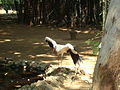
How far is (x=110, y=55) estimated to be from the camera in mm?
2869

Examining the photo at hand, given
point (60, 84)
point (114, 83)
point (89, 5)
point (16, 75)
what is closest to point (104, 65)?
point (114, 83)

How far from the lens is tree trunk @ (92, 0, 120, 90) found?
2.83 metres

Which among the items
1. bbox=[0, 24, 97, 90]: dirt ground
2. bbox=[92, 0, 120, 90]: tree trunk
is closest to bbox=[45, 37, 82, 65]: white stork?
bbox=[0, 24, 97, 90]: dirt ground

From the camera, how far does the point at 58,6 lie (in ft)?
55.8

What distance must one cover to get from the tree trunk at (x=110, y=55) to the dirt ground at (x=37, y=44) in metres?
3.11

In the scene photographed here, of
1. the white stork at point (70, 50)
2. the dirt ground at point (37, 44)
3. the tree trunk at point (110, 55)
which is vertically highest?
the tree trunk at point (110, 55)

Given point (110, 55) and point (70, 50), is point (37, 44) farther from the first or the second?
point (110, 55)

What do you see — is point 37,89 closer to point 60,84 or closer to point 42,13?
point 60,84

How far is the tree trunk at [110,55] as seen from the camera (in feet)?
9.30

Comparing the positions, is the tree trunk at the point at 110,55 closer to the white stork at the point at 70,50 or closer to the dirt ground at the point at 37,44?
the dirt ground at the point at 37,44

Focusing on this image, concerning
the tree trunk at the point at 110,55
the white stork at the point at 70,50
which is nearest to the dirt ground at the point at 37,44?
the white stork at the point at 70,50

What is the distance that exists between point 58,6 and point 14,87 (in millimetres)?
11187

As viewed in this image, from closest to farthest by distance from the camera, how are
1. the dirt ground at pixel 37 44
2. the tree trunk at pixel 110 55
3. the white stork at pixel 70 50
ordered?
the tree trunk at pixel 110 55, the white stork at pixel 70 50, the dirt ground at pixel 37 44

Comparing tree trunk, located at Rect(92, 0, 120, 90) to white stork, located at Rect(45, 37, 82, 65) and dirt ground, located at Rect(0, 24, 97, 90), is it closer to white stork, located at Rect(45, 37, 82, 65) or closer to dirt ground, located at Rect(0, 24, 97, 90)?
dirt ground, located at Rect(0, 24, 97, 90)
